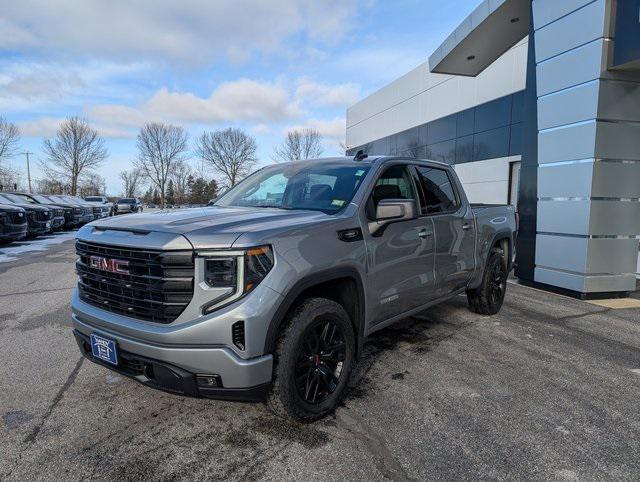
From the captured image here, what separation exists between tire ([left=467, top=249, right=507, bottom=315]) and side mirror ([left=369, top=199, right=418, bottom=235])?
2.56 meters

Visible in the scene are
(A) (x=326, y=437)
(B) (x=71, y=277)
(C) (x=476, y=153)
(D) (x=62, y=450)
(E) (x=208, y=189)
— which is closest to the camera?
(D) (x=62, y=450)

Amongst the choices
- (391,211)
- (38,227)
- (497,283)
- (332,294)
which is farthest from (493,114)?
(38,227)

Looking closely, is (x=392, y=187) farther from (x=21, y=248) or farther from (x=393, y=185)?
(x=21, y=248)

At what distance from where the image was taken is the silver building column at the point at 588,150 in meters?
6.40

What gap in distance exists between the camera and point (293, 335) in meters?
2.59

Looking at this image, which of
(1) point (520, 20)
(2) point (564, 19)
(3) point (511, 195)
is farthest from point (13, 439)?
(3) point (511, 195)

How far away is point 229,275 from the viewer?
7.88 ft

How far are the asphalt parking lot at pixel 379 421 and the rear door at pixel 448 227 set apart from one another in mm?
736

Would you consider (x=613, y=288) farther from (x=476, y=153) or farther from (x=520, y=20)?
(x=476, y=153)

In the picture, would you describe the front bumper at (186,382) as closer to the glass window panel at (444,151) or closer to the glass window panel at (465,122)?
the glass window panel at (465,122)

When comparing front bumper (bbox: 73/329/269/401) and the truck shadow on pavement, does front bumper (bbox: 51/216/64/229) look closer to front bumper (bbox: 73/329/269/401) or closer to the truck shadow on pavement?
the truck shadow on pavement

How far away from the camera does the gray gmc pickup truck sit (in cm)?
239

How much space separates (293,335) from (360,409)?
921 millimetres

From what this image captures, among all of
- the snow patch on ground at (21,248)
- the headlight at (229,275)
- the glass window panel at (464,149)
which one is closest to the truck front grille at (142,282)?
the headlight at (229,275)
